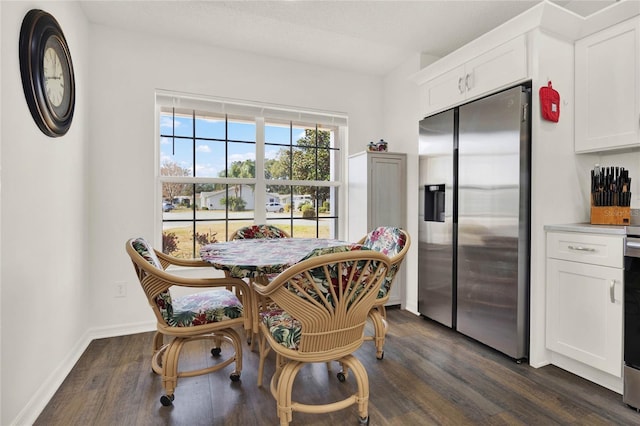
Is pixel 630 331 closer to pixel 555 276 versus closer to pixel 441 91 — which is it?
pixel 555 276

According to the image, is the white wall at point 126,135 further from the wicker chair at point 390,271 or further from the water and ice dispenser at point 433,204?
the water and ice dispenser at point 433,204

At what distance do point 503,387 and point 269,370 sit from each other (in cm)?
144

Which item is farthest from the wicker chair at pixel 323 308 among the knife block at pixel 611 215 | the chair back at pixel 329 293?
the knife block at pixel 611 215

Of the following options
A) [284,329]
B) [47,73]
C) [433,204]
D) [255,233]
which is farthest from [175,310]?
[433,204]

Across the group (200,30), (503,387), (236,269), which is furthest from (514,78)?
(200,30)

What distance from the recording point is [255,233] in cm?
295

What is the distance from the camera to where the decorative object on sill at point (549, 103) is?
221cm

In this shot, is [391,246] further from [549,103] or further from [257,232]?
[549,103]

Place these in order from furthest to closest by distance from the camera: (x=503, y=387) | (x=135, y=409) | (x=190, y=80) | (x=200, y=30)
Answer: (x=190, y=80) < (x=200, y=30) < (x=503, y=387) < (x=135, y=409)

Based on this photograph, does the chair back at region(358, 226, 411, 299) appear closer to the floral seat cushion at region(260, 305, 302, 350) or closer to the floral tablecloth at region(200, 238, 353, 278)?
the floral tablecloth at region(200, 238, 353, 278)

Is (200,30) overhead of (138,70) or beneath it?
overhead

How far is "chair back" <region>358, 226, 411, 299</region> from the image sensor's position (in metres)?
2.14

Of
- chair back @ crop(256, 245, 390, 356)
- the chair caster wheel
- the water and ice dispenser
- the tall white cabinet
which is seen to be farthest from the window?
chair back @ crop(256, 245, 390, 356)

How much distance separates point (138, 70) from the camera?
2.97 metres
